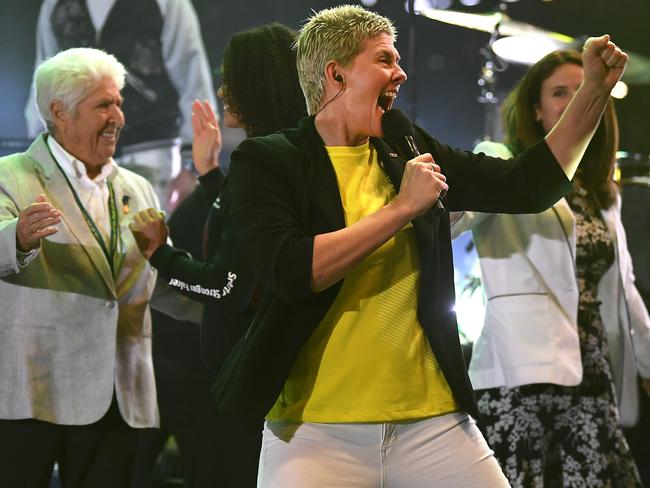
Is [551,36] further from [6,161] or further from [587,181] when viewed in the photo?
[6,161]

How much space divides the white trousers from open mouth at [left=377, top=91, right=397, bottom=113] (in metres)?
0.65

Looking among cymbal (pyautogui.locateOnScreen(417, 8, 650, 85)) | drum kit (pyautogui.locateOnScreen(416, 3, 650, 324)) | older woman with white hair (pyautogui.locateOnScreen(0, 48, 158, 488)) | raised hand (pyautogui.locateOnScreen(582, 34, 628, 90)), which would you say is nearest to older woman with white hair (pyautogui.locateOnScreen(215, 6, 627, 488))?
raised hand (pyautogui.locateOnScreen(582, 34, 628, 90))

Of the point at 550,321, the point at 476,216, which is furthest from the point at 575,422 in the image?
the point at 476,216

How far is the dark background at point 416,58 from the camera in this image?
4.35 m

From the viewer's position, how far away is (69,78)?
3047 millimetres

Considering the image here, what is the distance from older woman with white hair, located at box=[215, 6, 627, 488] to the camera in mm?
1824

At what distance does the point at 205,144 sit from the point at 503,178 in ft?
4.28

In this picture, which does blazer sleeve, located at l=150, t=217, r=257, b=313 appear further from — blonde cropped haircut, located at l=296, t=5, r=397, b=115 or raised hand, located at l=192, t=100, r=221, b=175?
blonde cropped haircut, located at l=296, t=5, r=397, b=115

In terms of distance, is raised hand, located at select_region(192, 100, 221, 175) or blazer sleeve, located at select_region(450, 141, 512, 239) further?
raised hand, located at select_region(192, 100, 221, 175)

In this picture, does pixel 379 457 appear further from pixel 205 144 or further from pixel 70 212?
pixel 205 144

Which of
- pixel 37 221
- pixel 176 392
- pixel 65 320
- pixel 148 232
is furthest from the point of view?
pixel 176 392

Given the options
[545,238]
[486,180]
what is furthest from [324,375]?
[545,238]

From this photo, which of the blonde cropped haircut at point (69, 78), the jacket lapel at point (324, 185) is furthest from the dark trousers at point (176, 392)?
the jacket lapel at point (324, 185)

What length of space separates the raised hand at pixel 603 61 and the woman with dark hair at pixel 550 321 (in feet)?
3.13
